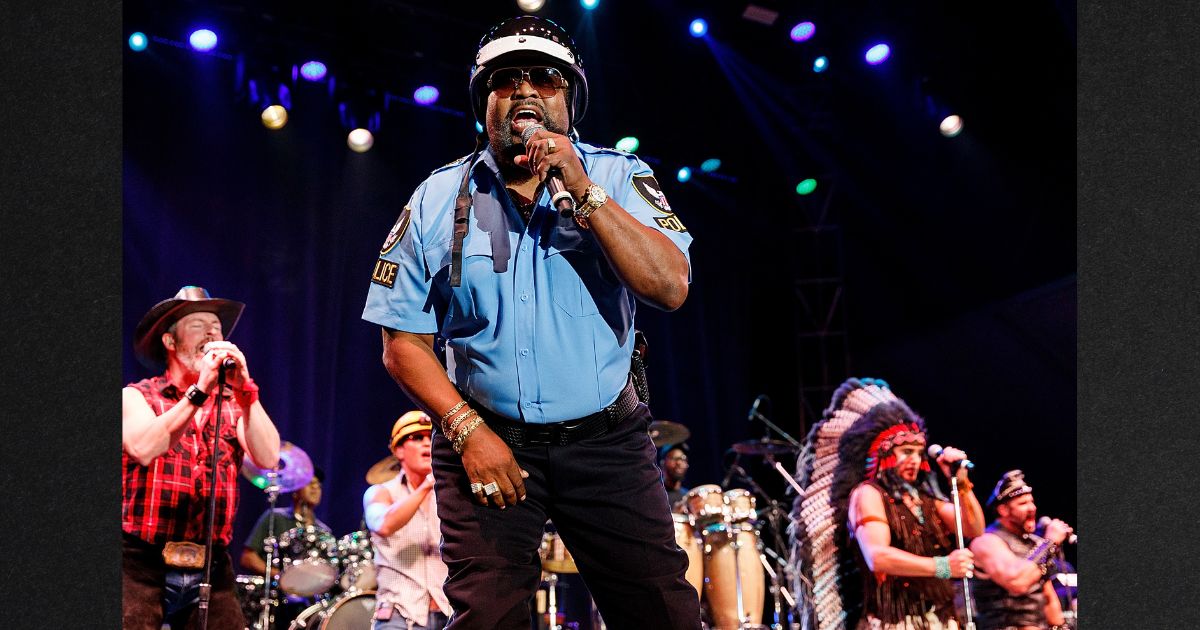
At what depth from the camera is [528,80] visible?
7.66ft

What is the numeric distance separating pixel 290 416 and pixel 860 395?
5260 millimetres

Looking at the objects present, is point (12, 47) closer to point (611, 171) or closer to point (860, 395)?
point (611, 171)

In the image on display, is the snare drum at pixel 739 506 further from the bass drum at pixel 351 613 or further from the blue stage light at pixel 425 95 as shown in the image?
the blue stage light at pixel 425 95

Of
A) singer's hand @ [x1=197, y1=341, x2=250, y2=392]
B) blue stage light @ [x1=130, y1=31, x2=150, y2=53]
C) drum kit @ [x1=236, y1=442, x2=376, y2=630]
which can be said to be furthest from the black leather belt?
blue stage light @ [x1=130, y1=31, x2=150, y2=53]

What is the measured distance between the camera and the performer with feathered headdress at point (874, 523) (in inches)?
212

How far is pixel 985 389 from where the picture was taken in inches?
393

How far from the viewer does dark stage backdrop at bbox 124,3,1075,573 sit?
8.76 metres

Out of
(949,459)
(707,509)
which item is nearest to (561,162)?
(949,459)

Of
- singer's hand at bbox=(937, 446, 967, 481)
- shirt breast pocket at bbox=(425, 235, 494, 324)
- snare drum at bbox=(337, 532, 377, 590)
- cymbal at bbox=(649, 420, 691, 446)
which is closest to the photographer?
shirt breast pocket at bbox=(425, 235, 494, 324)

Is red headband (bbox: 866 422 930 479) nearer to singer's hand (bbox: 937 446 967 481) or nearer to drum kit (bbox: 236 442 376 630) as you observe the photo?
singer's hand (bbox: 937 446 967 481)

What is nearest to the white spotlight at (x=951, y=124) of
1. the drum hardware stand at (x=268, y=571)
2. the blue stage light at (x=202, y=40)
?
the blue stage light at (x=202, y=40)

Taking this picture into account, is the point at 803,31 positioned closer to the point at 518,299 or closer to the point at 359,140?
the point at 359,140

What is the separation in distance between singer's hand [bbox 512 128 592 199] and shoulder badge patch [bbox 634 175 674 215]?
272mm
